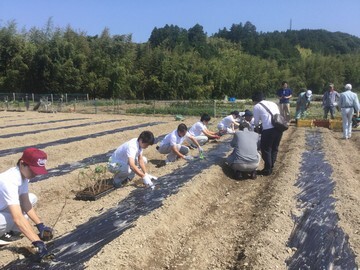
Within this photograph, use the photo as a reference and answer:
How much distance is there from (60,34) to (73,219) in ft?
97.2

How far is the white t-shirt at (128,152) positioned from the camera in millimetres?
5512

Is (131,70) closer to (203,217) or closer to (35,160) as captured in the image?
(203,217)

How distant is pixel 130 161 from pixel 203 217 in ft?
3.99

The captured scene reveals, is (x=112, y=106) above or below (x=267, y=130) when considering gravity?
below

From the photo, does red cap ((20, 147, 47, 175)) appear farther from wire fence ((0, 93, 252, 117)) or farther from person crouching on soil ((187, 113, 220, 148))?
wire fence ((0, 93, 252, 117))

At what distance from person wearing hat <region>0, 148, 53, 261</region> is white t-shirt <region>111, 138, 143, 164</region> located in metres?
1.78

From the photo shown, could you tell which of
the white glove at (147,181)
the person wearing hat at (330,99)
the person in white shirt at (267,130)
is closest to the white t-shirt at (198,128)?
the person in white shirt at (267,130)

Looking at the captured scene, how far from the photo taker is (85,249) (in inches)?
145

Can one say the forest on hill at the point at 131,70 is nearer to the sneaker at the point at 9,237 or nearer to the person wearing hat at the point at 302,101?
the person wearing hat at the point at 302,101

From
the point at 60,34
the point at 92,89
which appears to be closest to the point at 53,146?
the point at 92,89

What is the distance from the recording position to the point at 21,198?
12.7 feet

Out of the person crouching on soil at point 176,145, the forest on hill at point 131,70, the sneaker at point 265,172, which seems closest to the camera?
the sneaker at point 265,172

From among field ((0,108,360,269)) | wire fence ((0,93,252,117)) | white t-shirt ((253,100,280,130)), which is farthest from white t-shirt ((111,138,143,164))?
wire fence ((0,93,252,117))

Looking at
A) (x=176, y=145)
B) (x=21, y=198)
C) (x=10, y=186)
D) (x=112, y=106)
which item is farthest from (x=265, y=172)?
(x=112, y=106)
